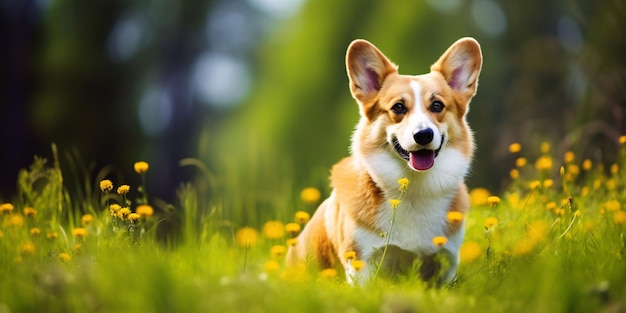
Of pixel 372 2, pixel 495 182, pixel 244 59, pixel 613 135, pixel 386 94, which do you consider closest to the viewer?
pixel 386 94

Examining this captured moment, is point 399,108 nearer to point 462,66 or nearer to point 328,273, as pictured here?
point 462,66

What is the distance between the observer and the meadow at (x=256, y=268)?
7.87ft

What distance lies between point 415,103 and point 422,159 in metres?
0.26

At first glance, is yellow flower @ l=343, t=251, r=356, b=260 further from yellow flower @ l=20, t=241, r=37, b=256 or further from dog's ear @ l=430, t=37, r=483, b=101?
yellow flower @ l=20, t=241, r=37, b=256

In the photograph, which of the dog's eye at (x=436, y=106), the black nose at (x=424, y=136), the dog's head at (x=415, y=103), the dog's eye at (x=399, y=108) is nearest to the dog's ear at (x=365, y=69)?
the dog's head at (x=415, y=103)

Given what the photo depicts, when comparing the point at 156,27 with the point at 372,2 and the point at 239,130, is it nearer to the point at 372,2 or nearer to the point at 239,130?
the point at 239,130

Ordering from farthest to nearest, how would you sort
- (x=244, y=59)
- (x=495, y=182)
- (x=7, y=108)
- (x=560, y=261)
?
(x=244, y=59) < (x=7, y=108) < (x=495, y=182) < (x=560, y=261)

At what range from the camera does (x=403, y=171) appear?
3459mm

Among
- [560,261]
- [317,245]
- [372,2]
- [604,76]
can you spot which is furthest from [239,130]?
[560,261]

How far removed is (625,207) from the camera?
380 cm

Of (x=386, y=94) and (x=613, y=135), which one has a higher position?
(x=386, y=94)

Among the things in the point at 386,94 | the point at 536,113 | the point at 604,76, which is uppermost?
the point at 386,94

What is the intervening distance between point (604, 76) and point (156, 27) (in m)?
9.47

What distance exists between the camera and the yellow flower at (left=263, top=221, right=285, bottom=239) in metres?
4.05
